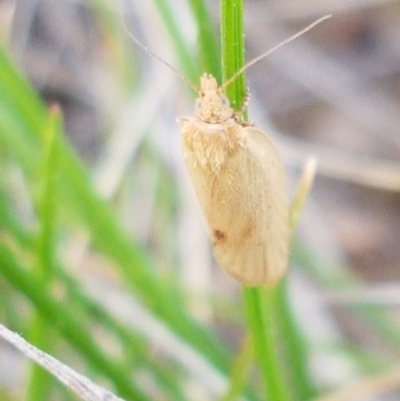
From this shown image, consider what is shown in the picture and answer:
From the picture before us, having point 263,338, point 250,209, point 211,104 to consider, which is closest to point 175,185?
point 211,104

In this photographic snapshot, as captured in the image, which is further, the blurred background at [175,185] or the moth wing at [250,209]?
the blurred background at [175,185]

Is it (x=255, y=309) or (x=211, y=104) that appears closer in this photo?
(x=255, y=309)

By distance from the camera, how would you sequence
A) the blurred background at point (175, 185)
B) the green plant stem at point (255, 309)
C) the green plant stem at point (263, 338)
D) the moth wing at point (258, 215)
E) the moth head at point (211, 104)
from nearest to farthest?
the green plant stem at point (255, 309) → the green plant stem at point (263, 338) → the moth wing at point (258, 215) → the moth head at point (211, 104) → the blurred background at point (175, 185)

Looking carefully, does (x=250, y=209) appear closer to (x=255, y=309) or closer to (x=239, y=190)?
(x=239, y=190)

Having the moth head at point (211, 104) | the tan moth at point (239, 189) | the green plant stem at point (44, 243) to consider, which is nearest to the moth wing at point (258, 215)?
the tan moth at point (239, 189)

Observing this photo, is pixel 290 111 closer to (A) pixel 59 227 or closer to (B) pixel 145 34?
(B) pixel 145 34

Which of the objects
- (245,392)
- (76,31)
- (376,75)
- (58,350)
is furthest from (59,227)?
(376,75)

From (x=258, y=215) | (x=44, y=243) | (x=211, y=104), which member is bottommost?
(x=44, y=243)

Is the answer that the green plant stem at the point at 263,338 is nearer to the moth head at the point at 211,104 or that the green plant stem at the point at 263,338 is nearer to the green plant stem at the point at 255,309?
the green plant stem at the point at 255,309
